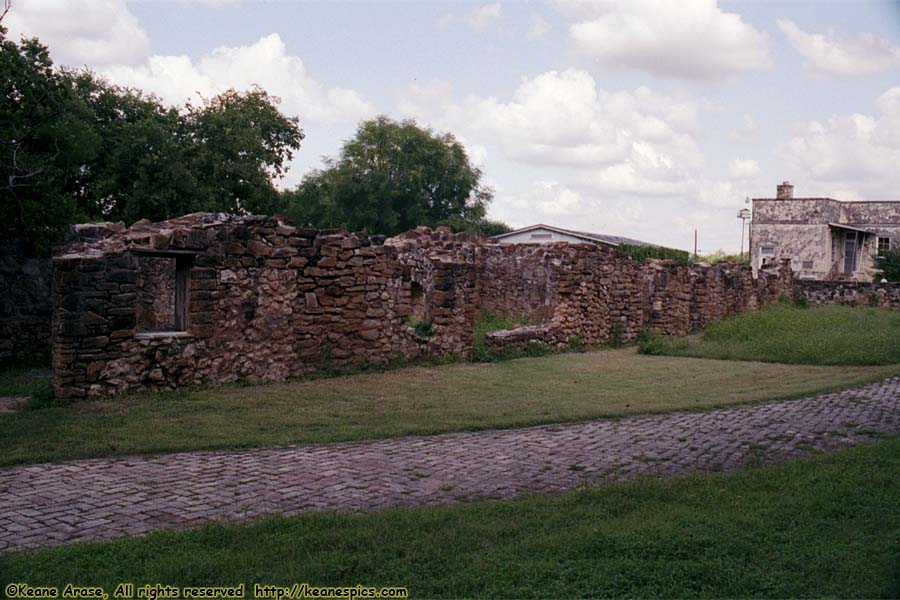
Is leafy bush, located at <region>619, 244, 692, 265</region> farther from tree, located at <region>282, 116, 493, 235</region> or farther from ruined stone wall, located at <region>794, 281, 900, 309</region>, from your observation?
tree, located at <region>282, 116, 493, 235</region>

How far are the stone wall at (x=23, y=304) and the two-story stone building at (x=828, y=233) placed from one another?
37.2 meters

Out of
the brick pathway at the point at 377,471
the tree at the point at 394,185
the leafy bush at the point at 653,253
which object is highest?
the tree at the point at 394,185

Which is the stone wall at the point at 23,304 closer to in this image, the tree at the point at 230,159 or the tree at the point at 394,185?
the tree at the point at 230,159

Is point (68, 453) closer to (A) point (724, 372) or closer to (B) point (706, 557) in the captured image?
(B) point (706, 557)

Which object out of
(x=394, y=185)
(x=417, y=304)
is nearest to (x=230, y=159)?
(x=417, y=304)

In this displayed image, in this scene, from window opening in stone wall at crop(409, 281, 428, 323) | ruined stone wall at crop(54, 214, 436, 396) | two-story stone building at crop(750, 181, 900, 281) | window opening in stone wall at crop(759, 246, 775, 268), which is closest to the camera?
ruined stone wall at crop(54, 214, 436, 396)

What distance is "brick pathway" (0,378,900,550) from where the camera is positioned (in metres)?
5.23

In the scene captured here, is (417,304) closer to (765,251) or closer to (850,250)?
(765,251)

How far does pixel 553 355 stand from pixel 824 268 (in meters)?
30.9

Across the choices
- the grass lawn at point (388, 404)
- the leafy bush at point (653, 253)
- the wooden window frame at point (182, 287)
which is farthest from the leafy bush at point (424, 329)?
the leafy bush at point (653, 253)

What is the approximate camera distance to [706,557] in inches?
172

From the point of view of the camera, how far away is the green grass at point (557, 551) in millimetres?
4004

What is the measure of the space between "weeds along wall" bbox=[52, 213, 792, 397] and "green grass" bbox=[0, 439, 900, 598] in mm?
5466

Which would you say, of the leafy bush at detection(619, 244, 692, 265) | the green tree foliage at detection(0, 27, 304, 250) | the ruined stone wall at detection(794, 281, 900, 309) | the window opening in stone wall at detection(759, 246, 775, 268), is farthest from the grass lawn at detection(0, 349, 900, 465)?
the window opening in stone wall at detection(759, 246, 775, 268)
